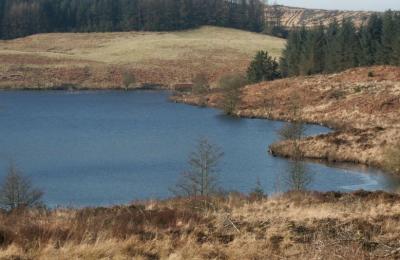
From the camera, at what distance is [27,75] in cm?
12106

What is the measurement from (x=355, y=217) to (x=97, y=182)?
2744 cm

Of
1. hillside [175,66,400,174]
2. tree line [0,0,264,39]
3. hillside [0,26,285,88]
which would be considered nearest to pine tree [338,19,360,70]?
hillside [175,66,400,174]

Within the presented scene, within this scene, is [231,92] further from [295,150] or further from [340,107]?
[295,150]

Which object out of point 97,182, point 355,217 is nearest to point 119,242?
point 355,217

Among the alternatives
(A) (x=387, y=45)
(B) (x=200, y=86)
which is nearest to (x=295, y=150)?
(A) (x=387, y=45)

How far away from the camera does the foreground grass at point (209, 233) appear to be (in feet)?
31.9

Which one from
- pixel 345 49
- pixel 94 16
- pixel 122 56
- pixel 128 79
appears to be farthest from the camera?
pixel 94 16

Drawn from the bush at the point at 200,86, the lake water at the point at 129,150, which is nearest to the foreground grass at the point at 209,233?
the lake water at the point at 129,150

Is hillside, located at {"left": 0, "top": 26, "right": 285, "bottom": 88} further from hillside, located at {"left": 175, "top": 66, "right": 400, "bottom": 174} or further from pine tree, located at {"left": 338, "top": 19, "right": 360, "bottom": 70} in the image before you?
pine tree, located at {"left": 338, "top": 19, "right": 360, "bottom": 70}

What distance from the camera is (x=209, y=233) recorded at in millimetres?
11602

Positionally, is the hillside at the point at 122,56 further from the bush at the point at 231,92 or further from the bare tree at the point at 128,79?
the bush at the point at 231,92

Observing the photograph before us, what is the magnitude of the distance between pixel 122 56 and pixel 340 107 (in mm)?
77335

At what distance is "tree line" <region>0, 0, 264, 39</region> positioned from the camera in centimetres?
16812

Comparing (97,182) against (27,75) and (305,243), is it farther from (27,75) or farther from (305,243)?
(27,75)
